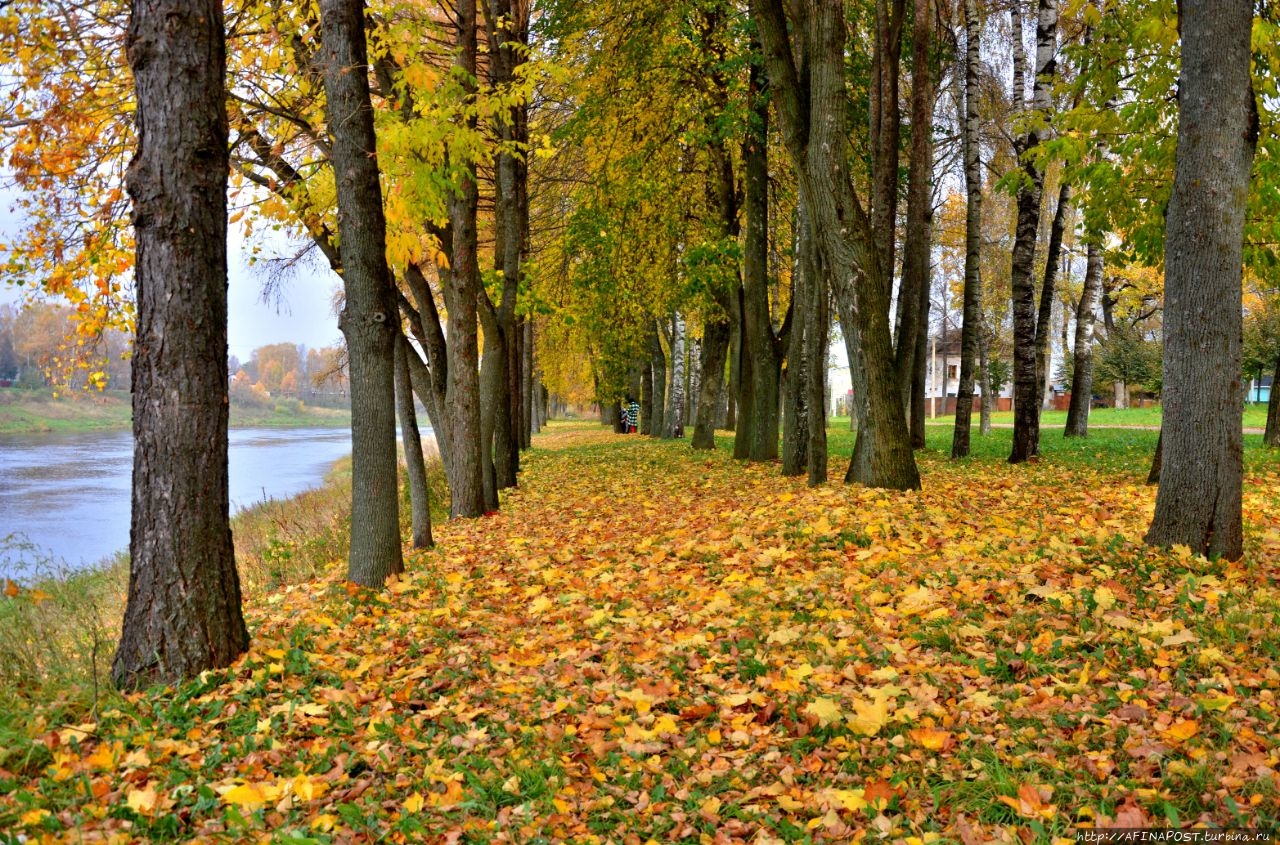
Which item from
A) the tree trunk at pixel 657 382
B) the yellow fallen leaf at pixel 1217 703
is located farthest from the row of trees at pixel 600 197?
the tree trunk at pixel 657 382

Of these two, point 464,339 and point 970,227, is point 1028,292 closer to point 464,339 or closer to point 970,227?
point 970,227

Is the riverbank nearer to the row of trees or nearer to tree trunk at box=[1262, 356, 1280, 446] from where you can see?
the row of trees

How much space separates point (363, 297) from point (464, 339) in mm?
4110

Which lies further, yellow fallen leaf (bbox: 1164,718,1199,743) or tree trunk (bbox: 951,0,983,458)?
tree trunk (bbox: 951,0,983,458)

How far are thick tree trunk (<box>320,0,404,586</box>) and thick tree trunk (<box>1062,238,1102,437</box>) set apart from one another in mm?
16293

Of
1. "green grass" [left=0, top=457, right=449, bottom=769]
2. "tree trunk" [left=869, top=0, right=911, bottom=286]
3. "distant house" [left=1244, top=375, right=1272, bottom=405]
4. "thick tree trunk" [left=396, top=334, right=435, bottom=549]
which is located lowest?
"green grass" [left=0, top=457, right=449, bottom=769]

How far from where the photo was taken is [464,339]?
36.3ft

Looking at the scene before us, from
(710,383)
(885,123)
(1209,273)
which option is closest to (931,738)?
(1209,273)

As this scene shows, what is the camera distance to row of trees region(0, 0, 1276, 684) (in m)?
Answer: 4.98

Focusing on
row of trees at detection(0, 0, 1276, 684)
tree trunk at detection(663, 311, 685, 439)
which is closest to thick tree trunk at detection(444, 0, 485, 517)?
row of trees at detection(0, 0, 1276, 684)

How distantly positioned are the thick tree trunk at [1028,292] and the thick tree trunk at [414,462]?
9378 mm

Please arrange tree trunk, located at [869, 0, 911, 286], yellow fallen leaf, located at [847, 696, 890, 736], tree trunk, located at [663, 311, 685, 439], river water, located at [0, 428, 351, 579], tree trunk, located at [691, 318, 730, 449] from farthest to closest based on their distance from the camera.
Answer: tree trunk, located at [663, 311, 685, 439] < tree trunk, located at [691, 318, 730, 449] < river water, located at [0, 428, 351, 579] < tree trunk, located at [869, 0, 911, 286] < yellow fallen leaf, located at [847, 696, 890, 736]

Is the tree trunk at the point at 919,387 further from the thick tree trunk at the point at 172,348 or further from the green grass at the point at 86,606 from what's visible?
the thick tree trunk at the point at 172,348

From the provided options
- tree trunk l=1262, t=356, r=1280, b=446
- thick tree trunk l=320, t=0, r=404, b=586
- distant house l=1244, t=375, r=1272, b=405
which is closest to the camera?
thick tree trunk l=320, t=0, r=404, b=586
